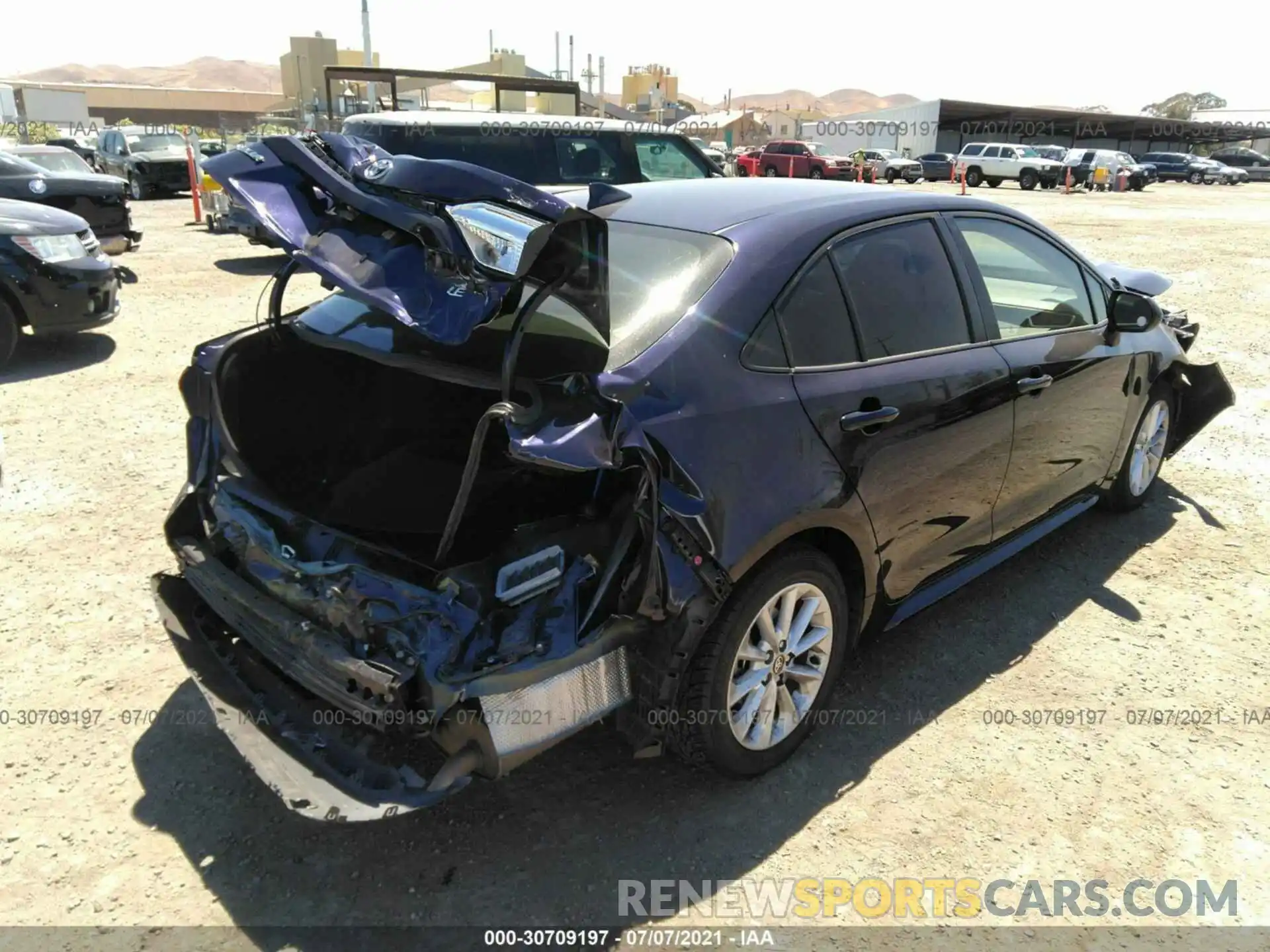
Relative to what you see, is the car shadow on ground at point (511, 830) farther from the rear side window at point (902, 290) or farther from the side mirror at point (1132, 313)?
the side mirror at point (1132, 313)

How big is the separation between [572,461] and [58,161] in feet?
48.8

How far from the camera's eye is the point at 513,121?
8.45 m

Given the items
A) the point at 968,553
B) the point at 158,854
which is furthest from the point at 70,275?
the point at 968,553

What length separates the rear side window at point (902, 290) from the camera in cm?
298

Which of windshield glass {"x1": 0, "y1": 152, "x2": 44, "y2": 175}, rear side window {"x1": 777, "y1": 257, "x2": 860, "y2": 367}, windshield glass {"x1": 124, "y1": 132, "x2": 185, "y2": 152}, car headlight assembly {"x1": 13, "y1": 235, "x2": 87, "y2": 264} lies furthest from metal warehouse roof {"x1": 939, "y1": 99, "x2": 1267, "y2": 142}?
rear side window {"x1": 777, "y1": 257, "x2": 860, "y2": 367}

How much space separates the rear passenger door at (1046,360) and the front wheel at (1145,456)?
0.35 m

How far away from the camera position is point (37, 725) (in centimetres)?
303

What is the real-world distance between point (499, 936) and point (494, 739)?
0.56 metres

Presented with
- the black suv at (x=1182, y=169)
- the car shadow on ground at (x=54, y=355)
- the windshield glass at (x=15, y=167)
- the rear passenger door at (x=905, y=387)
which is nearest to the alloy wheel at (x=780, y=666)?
the rear passenger door at (x=905, y=387)

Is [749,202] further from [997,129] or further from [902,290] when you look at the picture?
[997,129]

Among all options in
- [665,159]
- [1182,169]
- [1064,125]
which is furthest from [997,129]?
[665,159]

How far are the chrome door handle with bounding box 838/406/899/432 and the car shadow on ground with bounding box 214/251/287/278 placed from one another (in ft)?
33.6

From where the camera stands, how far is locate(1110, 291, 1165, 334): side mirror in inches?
156

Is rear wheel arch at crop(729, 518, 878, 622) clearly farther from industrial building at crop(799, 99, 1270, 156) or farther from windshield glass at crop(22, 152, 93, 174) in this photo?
industrial building at crop(799, 99, 1270, 156)
